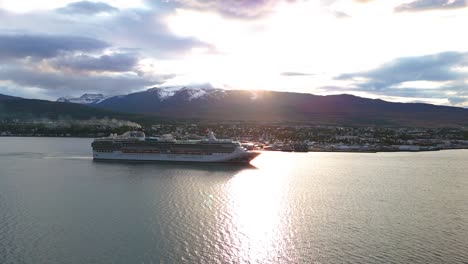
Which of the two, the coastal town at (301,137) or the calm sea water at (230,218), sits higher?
the coastal town at (301,137)

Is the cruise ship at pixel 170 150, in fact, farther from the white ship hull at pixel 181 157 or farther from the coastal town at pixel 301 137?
the coastal town at pixel 301 137

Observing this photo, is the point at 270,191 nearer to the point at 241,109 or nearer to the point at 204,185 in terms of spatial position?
the point at 204,185

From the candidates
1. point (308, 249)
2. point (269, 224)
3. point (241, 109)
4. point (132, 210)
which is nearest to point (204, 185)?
point (132, 210)

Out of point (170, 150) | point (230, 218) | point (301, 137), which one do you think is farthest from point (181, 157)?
point (301, 137)

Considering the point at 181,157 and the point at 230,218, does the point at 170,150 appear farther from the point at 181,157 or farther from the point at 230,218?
the point at 230,218

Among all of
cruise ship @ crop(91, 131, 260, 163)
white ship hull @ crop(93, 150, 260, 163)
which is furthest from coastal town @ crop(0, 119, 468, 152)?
Result: white ship hull @ crop(93, 150, 260, 163)

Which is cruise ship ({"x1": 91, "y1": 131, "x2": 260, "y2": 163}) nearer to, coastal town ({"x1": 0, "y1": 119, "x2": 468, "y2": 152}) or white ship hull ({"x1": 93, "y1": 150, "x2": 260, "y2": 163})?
white ship hull ({"x1": 93, "y1": 150, "x2": 260, "y2": 163})

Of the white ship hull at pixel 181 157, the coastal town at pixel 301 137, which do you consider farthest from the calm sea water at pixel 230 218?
the coastal town at pixel 301 137
